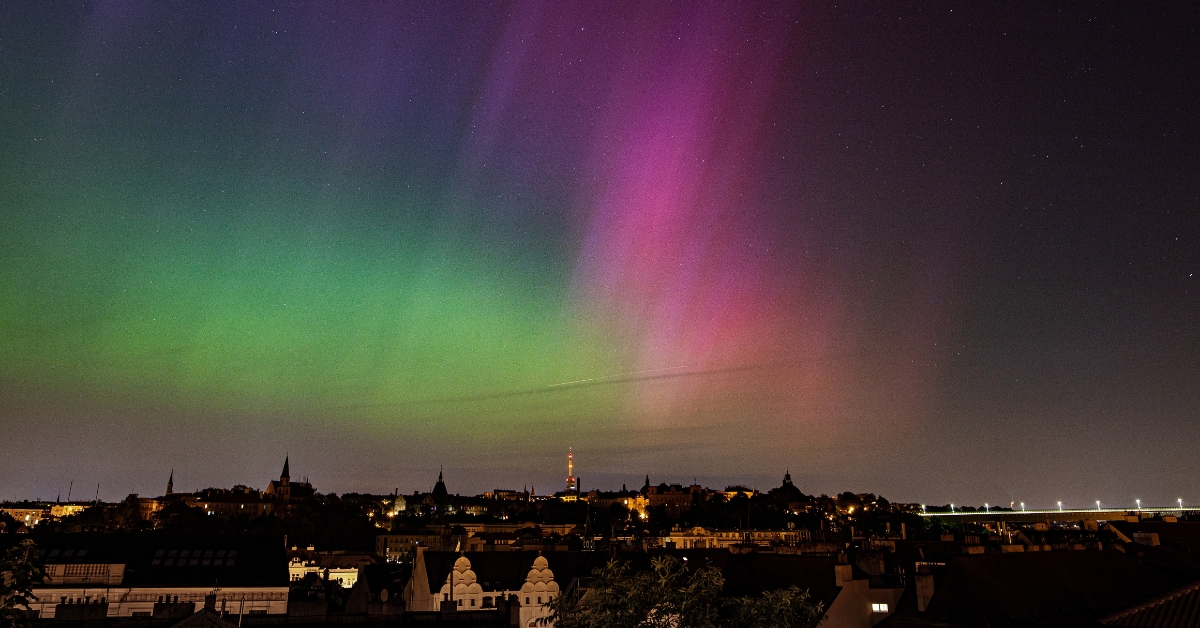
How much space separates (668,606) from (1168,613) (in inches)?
768

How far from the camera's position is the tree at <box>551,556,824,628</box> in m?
24.0

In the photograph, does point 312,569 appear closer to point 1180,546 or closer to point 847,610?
point 847,610

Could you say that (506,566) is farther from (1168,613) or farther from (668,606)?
(1168,613)

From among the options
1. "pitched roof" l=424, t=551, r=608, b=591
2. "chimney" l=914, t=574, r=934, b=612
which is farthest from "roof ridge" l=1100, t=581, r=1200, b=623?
"pitched roof" l=424, t=551, r=608, b=591

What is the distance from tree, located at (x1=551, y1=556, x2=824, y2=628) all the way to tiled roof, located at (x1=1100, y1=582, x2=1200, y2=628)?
13775mm

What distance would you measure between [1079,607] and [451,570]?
42.5m

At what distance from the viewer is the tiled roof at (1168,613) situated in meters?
29.2

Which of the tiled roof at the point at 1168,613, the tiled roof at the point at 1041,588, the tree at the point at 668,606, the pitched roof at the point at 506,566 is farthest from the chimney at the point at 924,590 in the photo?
the pitched roof at the point at 506,566

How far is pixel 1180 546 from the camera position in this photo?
6078 cm

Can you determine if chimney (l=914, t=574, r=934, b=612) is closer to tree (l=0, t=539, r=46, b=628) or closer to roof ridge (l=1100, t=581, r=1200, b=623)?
roof ridge (l=1100, t=581, r=1200, b=623)

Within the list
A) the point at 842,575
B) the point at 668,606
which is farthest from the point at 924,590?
the point at 668,606

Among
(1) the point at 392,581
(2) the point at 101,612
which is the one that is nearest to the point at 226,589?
(2) the point at 101,612

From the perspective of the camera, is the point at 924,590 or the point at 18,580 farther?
the point at 924,590

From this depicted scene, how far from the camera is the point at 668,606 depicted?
24.5 meters
